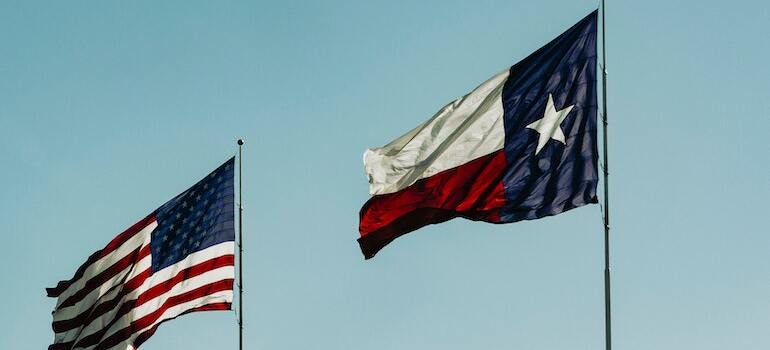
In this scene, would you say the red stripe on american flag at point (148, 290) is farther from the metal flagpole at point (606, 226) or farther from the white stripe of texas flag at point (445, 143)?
the metal flagpole at point (606, 226)

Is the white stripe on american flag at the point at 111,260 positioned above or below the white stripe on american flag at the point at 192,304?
above

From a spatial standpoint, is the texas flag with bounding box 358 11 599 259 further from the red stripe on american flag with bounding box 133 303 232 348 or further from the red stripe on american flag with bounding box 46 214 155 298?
the red stripe on american flag with bounding box 46 214 155 298

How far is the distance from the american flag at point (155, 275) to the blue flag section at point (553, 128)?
9063 millimetres

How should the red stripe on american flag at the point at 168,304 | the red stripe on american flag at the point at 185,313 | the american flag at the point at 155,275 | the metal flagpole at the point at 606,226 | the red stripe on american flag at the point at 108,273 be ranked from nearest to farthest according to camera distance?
the metal flagpole at the point at 606,226
the red stripe on american flag at the point at 185,313
the red stripe on american flag at the point at 168,304
the american flag at the point at 155,275
the red stripe on american flag at the point at 108,273

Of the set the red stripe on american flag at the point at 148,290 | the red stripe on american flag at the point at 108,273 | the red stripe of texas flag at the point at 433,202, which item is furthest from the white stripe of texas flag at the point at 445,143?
the red stripe on american flag at the point at 108,273

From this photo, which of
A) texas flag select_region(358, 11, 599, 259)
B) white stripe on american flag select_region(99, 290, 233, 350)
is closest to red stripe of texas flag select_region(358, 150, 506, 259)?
texas flag select_region(358, 11, 599, 259)

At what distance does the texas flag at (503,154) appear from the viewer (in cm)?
2645

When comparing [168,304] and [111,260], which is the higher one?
[111,260]

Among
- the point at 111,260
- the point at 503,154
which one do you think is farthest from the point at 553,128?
the point at 111,260

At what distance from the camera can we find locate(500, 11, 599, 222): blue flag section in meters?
26.2

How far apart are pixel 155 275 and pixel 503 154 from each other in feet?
34.4

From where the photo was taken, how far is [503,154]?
27.5m

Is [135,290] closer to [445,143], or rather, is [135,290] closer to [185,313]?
[185,313]

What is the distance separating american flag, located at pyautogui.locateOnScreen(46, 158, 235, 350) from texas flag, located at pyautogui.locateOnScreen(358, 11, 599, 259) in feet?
20.1
